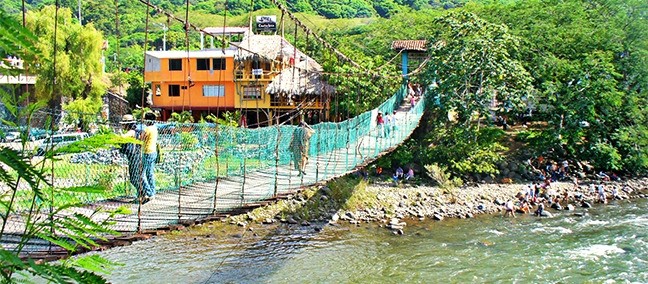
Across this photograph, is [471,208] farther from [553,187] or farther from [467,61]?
[467,61]

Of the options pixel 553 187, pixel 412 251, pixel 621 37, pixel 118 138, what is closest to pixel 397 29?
pixel 621 37

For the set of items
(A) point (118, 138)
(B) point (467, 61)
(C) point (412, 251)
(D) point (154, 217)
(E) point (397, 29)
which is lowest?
(C) point (412, 251)

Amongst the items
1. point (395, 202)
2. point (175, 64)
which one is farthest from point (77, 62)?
point (395, 202)

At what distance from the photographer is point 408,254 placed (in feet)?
26.9

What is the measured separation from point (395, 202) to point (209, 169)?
5.94m

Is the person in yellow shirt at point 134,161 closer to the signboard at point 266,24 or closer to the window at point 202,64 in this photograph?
the window at point 202,64

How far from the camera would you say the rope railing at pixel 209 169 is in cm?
407

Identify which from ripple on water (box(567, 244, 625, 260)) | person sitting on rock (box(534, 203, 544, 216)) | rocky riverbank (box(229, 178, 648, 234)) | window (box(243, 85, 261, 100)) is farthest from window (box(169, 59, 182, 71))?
ripple on water (box(567, 244, 625, 260))

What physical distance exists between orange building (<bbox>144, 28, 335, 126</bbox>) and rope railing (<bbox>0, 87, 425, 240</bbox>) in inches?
255

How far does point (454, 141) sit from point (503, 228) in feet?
9.97

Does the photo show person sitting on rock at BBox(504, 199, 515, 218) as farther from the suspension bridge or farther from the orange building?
the orange building

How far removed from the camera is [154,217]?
3.89 meters

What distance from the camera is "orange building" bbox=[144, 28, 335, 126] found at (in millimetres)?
14352

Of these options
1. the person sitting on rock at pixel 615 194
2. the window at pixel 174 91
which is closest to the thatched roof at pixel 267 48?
the window at pixel 174 91
